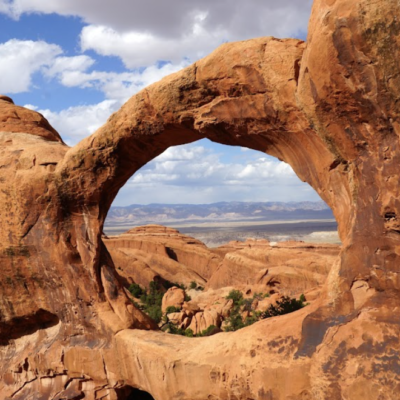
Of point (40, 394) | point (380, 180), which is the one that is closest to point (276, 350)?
point (380, 180)

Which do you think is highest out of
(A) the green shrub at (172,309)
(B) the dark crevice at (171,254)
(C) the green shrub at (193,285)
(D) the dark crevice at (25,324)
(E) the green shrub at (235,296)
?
(D) the dark crevice at (25,324)

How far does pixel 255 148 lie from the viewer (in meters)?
8.02

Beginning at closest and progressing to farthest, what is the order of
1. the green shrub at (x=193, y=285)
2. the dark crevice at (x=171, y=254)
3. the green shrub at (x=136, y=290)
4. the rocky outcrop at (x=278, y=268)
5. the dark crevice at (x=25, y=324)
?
the dark crevice at (x=25, y=324)
the rocky outcrop at (x=278, y=268)
the green shrub at (x=136, y=290)
the green shrub at (x=193, y=285)
the dark crevice at (x=171, y=254)

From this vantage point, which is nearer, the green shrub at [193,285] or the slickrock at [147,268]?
the slickrock at [147,268]

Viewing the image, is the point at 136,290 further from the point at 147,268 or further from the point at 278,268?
the point at 278,268

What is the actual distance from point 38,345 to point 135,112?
668 centimetres

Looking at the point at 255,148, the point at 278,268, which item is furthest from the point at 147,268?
the point at 255,148

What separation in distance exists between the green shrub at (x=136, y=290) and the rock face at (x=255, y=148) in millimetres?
18710

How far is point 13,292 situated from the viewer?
10680 mm

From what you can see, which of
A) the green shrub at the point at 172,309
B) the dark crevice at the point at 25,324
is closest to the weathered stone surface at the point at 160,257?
the green shrub at the point at 172,309

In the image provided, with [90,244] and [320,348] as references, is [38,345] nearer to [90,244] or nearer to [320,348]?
[90,244]

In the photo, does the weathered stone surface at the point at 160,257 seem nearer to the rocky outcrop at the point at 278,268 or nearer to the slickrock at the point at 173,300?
the rocky outcrop at the point at 278,268

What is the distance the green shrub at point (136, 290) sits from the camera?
2959cm

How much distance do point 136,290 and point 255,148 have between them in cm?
2412
